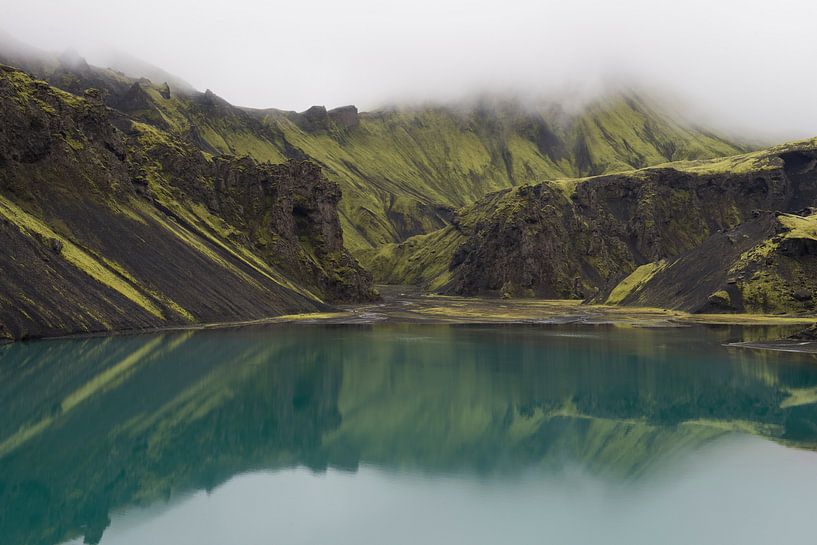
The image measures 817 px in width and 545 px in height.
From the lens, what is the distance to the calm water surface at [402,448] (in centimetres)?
2658

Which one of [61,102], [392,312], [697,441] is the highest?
[61,102]

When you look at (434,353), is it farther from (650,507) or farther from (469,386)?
(650,507)

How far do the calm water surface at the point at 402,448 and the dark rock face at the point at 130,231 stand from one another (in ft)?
46.2

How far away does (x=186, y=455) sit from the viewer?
36.6m

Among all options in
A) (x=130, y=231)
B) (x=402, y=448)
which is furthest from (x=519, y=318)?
(x=402, y=448)

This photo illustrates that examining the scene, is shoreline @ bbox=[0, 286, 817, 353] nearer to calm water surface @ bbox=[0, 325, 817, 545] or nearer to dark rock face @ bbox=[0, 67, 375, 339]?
dark rock face @ bbox=[0, 67, 375, 339]

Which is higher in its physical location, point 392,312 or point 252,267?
point 252,267

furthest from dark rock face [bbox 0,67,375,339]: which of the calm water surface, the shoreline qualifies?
the calm water surface

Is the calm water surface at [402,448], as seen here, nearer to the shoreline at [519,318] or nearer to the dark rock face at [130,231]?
the shoreline at [519,318]

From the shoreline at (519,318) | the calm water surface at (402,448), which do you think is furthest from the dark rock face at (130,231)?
the calm water surface at (402,448)

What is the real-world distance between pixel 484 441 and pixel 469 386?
16609 millimetres

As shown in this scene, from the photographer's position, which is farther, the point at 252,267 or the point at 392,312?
the point at 392,312

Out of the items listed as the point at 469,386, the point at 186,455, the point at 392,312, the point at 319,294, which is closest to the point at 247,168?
the point at 319,294

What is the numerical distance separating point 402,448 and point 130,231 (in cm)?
8125
